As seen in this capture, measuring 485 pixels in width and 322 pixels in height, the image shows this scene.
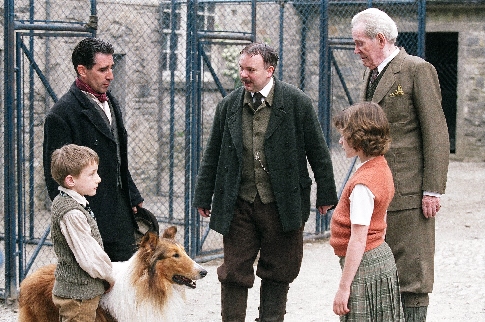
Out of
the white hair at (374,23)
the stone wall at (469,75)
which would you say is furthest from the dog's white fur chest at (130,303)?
the stone wall at (469,75)

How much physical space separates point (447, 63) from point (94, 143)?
1672 cm

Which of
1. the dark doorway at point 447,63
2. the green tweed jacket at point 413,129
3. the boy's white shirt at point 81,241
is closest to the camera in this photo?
the boy's white shirt at point 81,241

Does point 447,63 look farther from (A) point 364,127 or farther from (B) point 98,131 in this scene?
(A) point 364,127

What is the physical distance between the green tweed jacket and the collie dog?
1315 mm

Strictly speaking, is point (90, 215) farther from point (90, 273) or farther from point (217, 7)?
point (217, 7)

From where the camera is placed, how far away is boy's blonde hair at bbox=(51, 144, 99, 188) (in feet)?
15.7

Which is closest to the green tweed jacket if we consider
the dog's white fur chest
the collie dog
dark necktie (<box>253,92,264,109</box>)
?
dark necktie (<box>253,92,264,109</box>)

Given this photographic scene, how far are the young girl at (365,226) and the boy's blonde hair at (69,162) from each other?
4.31 feet

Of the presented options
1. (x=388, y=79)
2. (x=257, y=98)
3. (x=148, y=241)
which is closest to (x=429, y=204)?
(x=388, y=79)

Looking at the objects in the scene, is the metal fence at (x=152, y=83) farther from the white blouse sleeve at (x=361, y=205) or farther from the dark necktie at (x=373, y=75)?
the white blouse sleeve at (x=361, y=205)

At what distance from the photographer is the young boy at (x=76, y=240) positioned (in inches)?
187

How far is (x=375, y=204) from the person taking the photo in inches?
179

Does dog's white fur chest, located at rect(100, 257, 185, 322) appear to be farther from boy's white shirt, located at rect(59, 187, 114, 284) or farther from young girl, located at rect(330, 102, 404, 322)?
young girl, located at rect(330, 102, 404, 322)

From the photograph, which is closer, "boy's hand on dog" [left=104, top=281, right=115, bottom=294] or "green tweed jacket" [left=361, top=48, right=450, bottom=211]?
"boy's hand on dog" [left=104, top=281, right=115, bottom=294]
